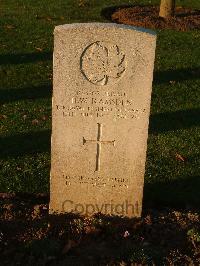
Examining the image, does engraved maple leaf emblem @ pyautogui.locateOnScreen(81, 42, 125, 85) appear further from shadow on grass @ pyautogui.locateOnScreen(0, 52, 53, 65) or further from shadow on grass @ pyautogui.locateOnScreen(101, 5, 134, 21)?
shadow on grass @ pyautogui.locateOnScreen(101, 5, 134, 21)

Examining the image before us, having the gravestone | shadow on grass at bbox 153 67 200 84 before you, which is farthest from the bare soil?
shadow on grass at bbox 153 67 200 84

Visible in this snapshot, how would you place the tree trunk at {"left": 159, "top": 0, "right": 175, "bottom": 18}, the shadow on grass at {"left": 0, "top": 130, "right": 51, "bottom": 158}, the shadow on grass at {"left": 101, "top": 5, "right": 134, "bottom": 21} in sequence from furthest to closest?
the shadow on grass at {"left": 101, "top": 5, "right": 134, "bottom": 21}
the tree trunk at {"left": 159, "top": 0, "right": 175, "bottom": 18}
the shadow on grass at {"left": 0, "top": 130, "right": 51, "bottom": 158}

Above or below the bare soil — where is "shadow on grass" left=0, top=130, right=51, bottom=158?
above

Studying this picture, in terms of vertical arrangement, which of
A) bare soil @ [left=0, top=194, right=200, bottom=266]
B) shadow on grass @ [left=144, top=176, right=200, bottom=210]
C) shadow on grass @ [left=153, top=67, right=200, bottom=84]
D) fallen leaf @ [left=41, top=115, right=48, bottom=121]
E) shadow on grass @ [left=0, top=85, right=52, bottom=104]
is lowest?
bare soil @ [left=0, top=194, right=200, bottom=266]

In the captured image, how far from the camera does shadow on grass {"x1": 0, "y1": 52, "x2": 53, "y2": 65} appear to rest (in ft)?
35.3

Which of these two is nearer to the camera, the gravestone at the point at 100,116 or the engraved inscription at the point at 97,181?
the gravestone at the point at 100,116

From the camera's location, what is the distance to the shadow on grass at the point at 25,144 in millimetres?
7270

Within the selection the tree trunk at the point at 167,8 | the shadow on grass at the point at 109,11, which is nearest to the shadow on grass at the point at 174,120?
the tree trunk at the point at 167,8

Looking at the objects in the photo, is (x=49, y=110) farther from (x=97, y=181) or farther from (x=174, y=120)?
(x=97, y=181)

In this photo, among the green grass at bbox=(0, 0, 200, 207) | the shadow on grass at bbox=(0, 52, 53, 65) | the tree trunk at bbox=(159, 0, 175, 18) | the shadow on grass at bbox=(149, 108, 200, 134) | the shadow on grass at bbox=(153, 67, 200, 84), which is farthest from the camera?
the tree trunk at bbox=(159, 0, 175, 18)

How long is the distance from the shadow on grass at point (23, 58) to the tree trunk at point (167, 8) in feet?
14.5

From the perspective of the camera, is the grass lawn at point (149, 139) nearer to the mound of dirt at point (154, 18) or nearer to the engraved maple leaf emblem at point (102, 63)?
the mound of dirt at point (154, 18)

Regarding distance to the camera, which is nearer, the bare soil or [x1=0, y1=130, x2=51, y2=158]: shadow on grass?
the bare soil

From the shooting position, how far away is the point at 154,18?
1434 cm
